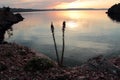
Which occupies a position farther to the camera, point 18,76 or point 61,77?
point 18,76

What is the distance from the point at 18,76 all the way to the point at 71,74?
10.9ft

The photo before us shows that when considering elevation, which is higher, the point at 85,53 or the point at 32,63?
the point at 32,63

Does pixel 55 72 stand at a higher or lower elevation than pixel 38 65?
lower

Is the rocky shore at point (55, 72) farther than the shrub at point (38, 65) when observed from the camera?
No

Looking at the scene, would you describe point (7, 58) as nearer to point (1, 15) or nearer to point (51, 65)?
point (51, 65)

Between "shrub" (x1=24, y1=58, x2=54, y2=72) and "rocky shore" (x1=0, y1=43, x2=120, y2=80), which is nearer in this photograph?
"rocky shore" (x1=0, y1=43, x2=120, y2=80)

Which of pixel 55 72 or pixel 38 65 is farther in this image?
pixel 38 65

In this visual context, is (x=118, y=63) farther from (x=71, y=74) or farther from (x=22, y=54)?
(x=22, y=54)

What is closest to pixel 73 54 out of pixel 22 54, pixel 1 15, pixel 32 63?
pixel 22 54

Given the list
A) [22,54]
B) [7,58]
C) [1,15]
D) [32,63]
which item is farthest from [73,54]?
[1,15]

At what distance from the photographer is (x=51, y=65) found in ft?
66.1

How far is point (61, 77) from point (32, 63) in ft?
10.6

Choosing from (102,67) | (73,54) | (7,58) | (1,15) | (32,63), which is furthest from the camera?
(1,15)

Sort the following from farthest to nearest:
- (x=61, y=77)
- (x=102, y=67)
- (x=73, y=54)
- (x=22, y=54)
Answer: (x=73, y=54), (x=22, y=54), (x=102, y=67), (x=61, y=77)
